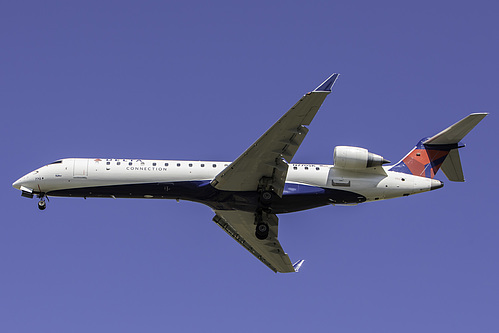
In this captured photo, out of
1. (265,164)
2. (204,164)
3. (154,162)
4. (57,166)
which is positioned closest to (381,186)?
(265,164)

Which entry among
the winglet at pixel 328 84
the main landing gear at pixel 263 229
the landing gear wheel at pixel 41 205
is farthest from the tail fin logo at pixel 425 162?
the landing gear wheel at pixel 41 205

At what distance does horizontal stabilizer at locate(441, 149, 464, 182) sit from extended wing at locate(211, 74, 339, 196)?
953 cm

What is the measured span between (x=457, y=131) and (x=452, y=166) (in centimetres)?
228

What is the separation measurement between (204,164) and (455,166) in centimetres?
1350

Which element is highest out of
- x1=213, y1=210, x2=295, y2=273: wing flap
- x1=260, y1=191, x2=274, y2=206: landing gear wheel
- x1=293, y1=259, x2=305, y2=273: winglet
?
x1=260, y1=191, x2=274, y2=206: landing gear wheel

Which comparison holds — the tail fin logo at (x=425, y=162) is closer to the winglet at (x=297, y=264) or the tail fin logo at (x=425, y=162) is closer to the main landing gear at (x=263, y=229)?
the main landing gear at (x=263, y=229)

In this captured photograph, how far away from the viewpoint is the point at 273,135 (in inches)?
1371

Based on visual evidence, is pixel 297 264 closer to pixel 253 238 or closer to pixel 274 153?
pixel 253 238

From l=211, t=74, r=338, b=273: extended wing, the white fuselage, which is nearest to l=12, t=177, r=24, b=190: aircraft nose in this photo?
the white fuselage

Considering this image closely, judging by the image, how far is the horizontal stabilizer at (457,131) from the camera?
3750 cm

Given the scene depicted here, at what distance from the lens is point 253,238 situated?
43094 mm

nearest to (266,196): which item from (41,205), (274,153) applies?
(274,153)

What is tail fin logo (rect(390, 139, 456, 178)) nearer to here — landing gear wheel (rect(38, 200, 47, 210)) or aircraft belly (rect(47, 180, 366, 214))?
aircraft belly (rect(47, 180, 366, 214))

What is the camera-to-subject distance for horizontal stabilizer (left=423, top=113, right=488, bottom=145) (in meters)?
37.5
